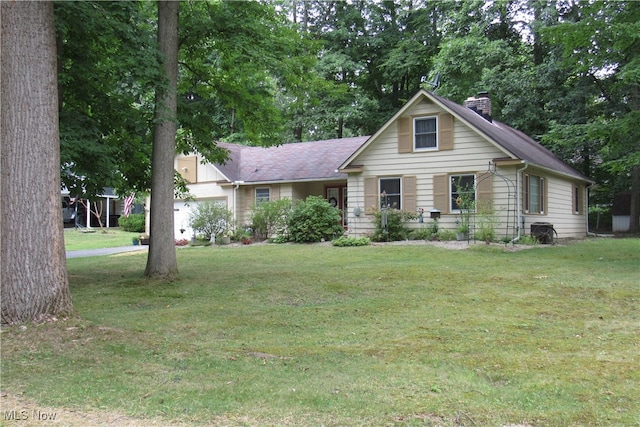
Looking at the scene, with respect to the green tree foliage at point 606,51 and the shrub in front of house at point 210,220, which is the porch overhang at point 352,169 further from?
the green tree foliage at point 606,51

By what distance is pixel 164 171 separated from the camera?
9.06m

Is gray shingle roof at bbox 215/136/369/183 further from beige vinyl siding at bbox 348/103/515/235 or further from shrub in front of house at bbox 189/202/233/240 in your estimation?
shrub in front of house at bbox 189/202/233/240

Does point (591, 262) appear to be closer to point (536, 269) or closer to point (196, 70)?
point (536, 269)

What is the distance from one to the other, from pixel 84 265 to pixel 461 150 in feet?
38.6

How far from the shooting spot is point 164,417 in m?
3.28

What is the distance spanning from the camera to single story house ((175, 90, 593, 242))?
1625cm

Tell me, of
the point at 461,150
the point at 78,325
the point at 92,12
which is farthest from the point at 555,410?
the point at 461,150

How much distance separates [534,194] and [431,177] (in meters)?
3.69

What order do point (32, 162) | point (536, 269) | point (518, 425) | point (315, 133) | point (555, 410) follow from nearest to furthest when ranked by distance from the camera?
1. point (518, 425)
2. point (555, 410)
3. point (32, 162)
4. point (536, 269)
5. point (315, 133)

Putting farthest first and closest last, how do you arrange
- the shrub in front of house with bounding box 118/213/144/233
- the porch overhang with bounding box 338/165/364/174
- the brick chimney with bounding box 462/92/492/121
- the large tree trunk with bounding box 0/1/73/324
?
the shrub in front of house with bounding box 118/213/144/233 → the brick chimney with bounding box 462/92/492/121 → the porch overhang with bounding box 338/165/364/174 → the large tree trunk with bounding box 0/1/73/324

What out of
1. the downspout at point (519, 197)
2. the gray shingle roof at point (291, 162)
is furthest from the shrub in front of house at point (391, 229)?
the downspout at point (519, 197)

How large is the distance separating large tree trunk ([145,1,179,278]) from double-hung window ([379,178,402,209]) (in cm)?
1016

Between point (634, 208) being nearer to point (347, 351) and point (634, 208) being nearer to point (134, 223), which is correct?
point (347, 351)

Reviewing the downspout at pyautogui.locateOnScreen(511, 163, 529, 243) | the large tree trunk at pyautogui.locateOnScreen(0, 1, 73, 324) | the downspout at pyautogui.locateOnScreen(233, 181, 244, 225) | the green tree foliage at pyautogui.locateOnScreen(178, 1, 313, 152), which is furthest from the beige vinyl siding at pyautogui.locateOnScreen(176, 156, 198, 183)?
the large tree trunk at pyautogui.locateOnScreen(0, 1, 73, 324)
